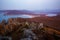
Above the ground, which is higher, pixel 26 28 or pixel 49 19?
pixel 49 19

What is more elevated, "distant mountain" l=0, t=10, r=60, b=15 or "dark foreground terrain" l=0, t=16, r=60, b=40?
"distant mountain" l=0, t=10, r=60, b=15

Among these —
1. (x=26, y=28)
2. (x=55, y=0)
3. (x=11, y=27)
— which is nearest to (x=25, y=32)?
(x=26, y=28)

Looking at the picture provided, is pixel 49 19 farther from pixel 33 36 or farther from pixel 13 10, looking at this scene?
pixel 13 10

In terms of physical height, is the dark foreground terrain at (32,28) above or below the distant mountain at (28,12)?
below

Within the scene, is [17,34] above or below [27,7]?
below

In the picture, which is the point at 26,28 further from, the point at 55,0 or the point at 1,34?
the point at 55,0

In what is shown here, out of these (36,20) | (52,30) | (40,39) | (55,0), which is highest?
(55,0)

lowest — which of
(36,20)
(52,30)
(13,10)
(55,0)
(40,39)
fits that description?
(40,39)

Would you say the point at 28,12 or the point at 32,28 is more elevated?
the point at 28,12

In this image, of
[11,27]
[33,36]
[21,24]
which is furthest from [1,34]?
[33,36]
